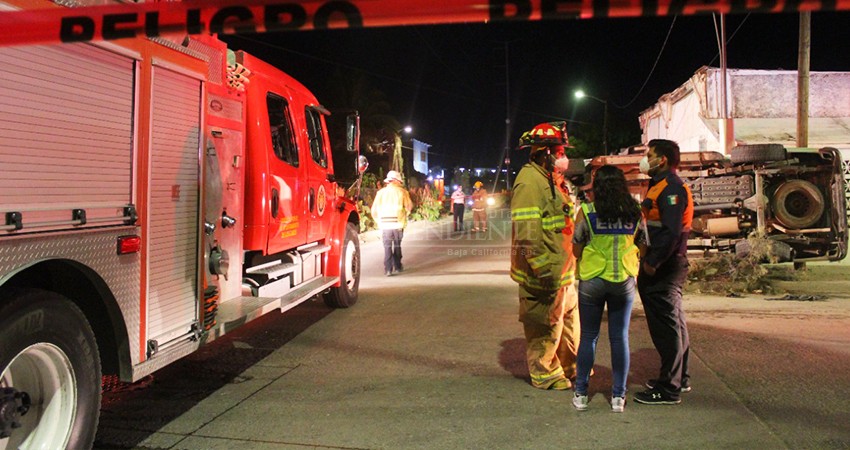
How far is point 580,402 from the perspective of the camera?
14.9 ft

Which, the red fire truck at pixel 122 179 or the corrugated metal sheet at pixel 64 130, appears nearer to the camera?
the red fire truck at pixel 122 179

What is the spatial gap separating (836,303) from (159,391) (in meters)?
8.23

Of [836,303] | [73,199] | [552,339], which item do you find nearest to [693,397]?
[552,339]

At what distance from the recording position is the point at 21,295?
3062 mm

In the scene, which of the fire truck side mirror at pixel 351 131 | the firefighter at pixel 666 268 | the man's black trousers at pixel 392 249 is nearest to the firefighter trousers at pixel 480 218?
the man's black trousers at pixel 392 249

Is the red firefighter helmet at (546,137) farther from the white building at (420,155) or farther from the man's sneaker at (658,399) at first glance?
the white building at (420,155)

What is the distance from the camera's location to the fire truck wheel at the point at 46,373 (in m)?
3.03

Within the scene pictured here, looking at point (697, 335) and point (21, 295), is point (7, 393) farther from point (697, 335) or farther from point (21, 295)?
point (697, 335)

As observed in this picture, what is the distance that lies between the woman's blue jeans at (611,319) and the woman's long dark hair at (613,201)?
0.42 meters

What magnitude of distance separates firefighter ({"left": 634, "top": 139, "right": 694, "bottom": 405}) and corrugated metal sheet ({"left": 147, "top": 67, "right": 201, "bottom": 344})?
10.5ft

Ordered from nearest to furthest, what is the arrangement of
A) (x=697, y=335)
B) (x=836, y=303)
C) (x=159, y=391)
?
(x=159, y=391)
(x=697, y=335)
(x=836, y=303)

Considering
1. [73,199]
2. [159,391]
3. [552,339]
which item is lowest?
[159,391]

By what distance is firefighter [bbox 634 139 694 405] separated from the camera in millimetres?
4547

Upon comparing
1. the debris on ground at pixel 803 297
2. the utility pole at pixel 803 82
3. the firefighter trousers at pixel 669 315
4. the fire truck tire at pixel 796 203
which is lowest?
the debris on ground at pixel 803 297
